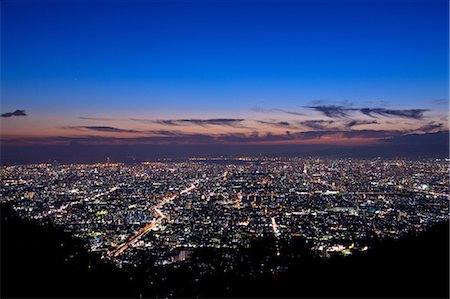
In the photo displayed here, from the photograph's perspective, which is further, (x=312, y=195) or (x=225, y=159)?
(x=225, y=159)

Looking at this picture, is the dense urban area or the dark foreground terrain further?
the dense urban area

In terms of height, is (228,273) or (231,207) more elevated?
(228,273)

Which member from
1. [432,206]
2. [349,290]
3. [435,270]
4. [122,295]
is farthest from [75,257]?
[432,206]

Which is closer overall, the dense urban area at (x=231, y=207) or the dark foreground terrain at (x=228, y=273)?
the dark foreground terrain at (x=228, y=273)

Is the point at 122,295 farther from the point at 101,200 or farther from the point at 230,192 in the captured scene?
the point at 230,192
